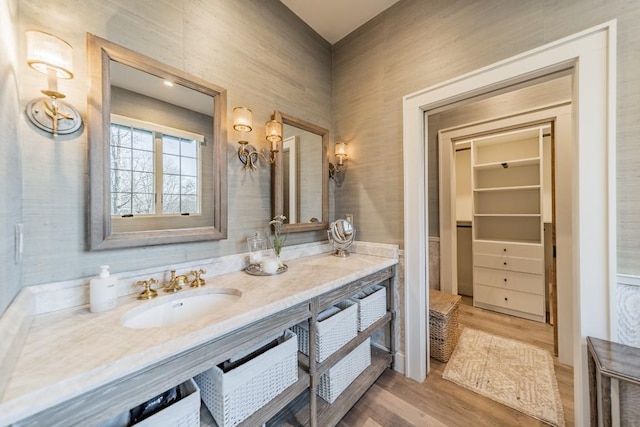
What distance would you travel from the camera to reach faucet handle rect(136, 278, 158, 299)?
1.07 m

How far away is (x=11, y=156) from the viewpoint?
777mm

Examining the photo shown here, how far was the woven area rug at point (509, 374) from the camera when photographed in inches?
60.4

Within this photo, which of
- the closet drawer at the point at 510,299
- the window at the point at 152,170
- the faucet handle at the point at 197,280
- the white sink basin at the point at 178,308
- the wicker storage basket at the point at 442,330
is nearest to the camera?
the white sink basin at the point at 178,308

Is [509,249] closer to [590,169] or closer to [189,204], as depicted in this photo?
[590,169]

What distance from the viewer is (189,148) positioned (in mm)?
1328

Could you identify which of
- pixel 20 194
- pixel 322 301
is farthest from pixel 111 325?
pixel 322 301

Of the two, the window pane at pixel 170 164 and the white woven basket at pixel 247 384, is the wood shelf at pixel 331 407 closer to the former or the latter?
the white woven basket at pixel 247 384

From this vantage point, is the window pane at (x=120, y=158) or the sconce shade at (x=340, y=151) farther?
the sconce shade at (x=340, y=151)

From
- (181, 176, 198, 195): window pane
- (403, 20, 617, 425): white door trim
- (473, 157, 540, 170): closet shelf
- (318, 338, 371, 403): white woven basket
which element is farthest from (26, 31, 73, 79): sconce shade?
(473, 157, 540, 170): closet shelf

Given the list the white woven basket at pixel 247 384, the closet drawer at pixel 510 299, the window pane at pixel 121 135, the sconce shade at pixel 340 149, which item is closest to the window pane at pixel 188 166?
the window pane at pixel 121 135

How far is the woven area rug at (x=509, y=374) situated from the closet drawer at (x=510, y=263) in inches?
34.4

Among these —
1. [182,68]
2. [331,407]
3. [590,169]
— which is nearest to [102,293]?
[182,68]

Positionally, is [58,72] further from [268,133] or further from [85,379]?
[85,379]

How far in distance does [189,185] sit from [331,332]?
3.82 feet
